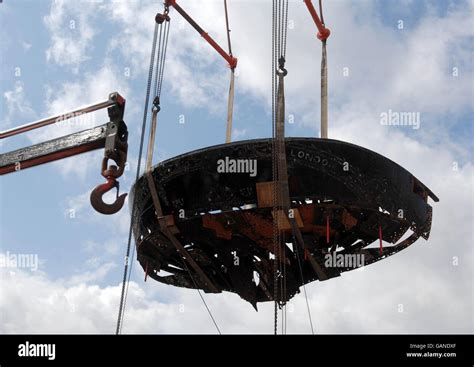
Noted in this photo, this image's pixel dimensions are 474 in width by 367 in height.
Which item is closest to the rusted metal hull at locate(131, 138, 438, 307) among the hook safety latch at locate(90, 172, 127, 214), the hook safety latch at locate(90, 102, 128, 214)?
the hook safety latch at locate(90, 102, 128, 214)

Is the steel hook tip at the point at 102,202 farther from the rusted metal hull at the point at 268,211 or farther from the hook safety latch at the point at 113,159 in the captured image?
the rusted metal hull at the point at 268,211

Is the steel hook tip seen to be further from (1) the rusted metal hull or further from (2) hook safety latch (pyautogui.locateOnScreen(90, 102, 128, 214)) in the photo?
(1) the rusted metal hull

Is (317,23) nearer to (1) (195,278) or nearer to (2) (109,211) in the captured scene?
(1) (195,278)

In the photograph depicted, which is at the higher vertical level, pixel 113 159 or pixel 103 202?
pixel 113 159

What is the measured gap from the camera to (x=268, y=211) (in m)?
12.6

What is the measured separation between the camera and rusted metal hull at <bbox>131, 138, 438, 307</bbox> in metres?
12.1

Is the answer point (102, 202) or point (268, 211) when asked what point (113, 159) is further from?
point (268, 211)

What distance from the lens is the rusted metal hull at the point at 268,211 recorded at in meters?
12.1

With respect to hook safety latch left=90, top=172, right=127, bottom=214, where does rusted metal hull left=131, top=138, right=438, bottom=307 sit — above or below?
above

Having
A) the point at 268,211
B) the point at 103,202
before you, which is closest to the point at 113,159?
the point at 103,202

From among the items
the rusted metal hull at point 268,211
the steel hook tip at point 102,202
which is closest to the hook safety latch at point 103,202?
the steel hook tip at point 102,202

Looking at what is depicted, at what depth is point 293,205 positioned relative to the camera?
40.3 ft

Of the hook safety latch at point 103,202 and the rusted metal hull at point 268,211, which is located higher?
the rusted metal hull at point 268,211

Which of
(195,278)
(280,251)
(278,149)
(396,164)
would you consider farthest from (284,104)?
(195,278)
